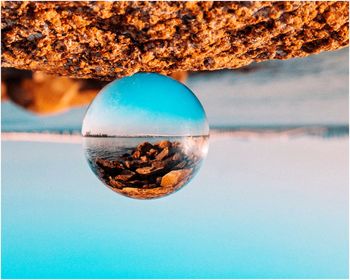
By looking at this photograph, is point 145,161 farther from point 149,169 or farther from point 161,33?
point 161,33

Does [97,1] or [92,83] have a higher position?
[92,83]

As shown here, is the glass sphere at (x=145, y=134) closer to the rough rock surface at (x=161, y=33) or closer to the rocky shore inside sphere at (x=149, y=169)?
the rocky shore inside sphere at (x=149, y=169)

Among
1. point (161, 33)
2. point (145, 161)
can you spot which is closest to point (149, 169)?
point (145, 161)

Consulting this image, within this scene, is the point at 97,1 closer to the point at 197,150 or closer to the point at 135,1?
the point at 135,1

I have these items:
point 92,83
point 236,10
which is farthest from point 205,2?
point 92,83

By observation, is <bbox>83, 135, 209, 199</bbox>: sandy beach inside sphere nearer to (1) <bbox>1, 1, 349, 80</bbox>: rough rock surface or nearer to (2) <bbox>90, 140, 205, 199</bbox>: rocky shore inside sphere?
(2) <bbox>90, 140, 205, 199</bbox>: rocky shore inside sphere

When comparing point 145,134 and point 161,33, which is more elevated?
point 161,33
